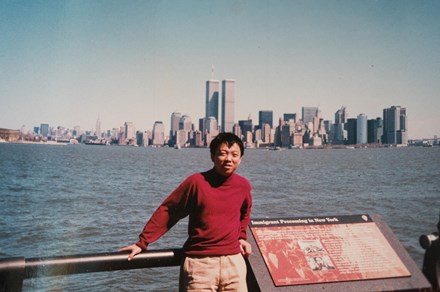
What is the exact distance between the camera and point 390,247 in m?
3.54

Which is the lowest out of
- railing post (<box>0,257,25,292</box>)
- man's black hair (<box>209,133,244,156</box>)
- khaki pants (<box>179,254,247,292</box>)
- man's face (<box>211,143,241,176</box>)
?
A: khaki pants (<box>179,254,247,292</box>)

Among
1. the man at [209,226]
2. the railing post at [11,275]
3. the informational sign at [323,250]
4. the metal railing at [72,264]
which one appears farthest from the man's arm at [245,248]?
the railing post at [11,275]

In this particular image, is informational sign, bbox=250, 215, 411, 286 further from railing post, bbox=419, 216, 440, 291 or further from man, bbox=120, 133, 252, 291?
man, bbox=120, 133, 252, 291

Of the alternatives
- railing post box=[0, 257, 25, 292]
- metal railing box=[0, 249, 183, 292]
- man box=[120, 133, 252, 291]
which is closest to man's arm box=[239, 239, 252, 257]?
man box=[120, 133, 252, 291]

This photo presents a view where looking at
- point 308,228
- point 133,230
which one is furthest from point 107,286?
point 308,228

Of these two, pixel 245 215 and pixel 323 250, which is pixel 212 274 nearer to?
pixel 245 215

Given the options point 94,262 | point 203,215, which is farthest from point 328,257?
point 94,262

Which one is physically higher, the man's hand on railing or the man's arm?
the man's hand on railing

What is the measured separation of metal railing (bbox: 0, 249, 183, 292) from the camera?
2.42 meters

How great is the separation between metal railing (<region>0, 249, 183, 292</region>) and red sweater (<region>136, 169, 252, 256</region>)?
0.14 meters

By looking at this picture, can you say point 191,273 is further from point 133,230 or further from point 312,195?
point 312,195

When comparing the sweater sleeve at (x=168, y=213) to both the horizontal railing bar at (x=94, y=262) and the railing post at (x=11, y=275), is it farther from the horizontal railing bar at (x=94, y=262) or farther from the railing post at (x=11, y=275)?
the railing post at (x=11, y=275)

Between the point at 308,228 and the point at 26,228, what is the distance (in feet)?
52.5

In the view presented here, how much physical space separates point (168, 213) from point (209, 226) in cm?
31
